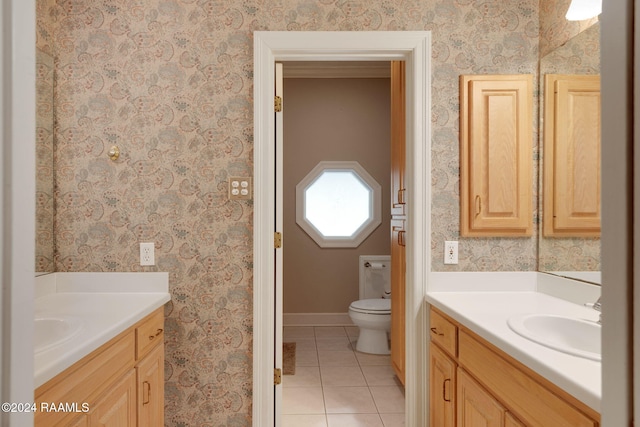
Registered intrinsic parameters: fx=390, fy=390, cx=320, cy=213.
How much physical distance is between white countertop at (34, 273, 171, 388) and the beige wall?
87.6 inches

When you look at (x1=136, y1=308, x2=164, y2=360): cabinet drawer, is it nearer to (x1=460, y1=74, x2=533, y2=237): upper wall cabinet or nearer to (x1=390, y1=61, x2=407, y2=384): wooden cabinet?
(x1=390, y1=61, x2=407, y2=384): wooden cabinet

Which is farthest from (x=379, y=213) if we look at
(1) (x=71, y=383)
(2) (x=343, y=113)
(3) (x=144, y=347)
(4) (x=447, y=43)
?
(1) (x=71, y=383)

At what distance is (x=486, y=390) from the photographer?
1.42 m

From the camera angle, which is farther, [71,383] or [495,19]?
[495,19]

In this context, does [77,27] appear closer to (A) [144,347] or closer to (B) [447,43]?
(A) [144,347]

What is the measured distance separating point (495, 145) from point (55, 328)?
2.15 meters

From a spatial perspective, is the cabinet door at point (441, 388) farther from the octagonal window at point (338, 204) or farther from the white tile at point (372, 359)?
the octagonal window at point (338, 204)

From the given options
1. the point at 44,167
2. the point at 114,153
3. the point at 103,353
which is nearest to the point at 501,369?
the point at 103,353

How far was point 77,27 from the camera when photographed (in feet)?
6.66

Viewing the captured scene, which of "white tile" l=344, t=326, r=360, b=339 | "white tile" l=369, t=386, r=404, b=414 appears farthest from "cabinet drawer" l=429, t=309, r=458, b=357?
"white tile" l=344, t=326, r=360, b=339

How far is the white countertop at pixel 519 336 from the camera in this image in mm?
967

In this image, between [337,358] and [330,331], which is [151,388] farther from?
[330,331]

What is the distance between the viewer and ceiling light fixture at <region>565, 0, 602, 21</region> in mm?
1698

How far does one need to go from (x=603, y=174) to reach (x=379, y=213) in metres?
3.84
